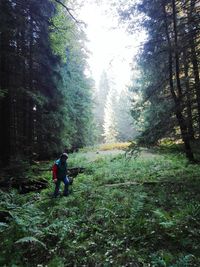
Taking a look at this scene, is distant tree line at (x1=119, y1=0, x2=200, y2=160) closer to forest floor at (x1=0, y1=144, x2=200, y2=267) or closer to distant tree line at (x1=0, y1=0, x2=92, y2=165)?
forest floor at (x1=0, y1=144, x2=200, y2=267)

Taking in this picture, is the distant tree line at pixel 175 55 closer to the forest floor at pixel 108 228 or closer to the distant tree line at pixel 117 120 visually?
the forest floor at pixel 108 228

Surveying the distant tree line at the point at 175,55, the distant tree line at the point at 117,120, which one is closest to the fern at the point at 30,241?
the distant tree line at the point at 175,55

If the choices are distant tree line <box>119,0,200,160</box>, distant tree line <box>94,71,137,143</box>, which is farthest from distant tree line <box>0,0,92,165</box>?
distant tree line <box>94,71,137,143</box>

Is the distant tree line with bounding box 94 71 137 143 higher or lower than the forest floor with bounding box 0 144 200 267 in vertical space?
higher

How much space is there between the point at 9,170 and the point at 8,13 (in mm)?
7088

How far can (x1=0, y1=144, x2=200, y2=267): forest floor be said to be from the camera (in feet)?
19.5

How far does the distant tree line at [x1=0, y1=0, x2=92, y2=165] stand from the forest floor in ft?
22.3

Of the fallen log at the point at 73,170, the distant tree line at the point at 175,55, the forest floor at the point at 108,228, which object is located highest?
the distant tree line at the point at 175,55

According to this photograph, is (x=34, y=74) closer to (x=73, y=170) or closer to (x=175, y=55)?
(x=73, y=170)

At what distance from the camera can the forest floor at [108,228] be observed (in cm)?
595

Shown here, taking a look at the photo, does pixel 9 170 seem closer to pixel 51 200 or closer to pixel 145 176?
pixel 51 200

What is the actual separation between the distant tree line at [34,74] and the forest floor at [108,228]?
6803 millimetres

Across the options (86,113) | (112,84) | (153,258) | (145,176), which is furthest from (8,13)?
(112,84)

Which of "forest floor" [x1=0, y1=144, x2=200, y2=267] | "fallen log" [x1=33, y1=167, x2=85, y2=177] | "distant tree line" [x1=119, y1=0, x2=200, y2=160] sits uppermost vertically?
"distant tree line" [x1=119, y1=0, x2=200, y2=160]
